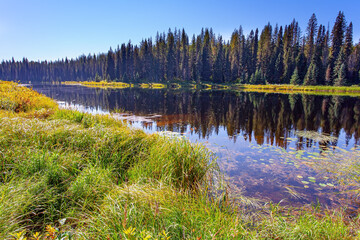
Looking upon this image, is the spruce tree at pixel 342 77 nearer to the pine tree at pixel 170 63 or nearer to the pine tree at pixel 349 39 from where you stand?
the pine tree at pixel 349 39

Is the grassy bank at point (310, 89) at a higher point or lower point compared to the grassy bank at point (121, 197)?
higher

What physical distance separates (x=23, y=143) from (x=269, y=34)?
84.7m

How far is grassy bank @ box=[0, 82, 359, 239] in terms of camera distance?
269 cm

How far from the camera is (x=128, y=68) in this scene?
91.8m

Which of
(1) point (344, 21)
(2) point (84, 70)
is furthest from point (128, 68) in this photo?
(1) point (344, 21)

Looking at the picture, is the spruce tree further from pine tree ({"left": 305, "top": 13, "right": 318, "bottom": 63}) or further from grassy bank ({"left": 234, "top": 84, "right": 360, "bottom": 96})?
pine tree ({"left": 305, "top": 13, "right": 318, "bottom": 63})

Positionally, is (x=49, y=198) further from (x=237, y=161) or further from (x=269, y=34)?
(x=269, y=34)

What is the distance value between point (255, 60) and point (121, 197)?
81609 millimetres

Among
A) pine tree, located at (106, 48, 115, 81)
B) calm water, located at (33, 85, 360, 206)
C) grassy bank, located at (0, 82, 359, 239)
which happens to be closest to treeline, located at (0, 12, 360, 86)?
pine tree, located at (106, 48, 115, 81)

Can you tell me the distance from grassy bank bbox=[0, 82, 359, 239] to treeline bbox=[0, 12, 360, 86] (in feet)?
201

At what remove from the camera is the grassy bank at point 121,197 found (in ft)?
8.81

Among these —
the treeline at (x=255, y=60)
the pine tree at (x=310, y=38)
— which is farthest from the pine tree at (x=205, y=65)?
the pine tree at (x=310, y=38)

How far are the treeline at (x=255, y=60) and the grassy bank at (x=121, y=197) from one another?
61.3 metres

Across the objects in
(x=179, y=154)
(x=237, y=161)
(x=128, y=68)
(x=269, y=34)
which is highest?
(x=269, y=34)
